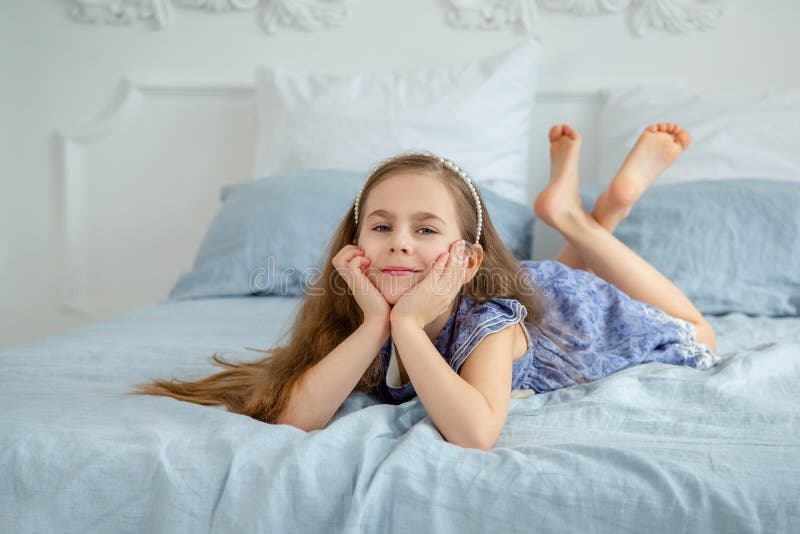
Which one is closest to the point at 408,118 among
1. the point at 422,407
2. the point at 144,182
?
the point at 144,182

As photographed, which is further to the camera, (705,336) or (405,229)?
(705,336)

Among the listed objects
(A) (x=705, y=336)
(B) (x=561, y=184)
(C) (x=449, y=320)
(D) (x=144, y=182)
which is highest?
(B) (x=561, y=184)

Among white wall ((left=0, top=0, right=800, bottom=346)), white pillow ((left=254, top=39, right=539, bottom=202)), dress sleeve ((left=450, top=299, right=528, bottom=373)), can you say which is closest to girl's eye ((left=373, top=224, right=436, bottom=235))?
dress sleeve ((left=450, top=299, right=528, bottom=373))

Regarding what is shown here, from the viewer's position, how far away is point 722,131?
83.0 inches

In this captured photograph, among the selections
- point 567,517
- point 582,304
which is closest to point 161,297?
point 582,304

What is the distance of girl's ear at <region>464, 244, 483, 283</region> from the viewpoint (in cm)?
115

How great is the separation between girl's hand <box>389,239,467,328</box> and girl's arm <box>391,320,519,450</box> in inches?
0.6

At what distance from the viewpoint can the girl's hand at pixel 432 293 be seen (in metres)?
1.06

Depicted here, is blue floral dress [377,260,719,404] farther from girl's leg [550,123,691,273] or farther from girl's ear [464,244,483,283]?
girl's leg [550,123,691,273]

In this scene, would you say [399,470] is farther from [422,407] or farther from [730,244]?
[730,244]

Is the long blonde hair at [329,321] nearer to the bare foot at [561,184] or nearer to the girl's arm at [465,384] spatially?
the girl's arm at [465,384]

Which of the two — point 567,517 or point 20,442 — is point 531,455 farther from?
point 20,442

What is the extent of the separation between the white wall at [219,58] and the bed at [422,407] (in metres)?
0.18

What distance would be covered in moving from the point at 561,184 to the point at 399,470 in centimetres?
94
